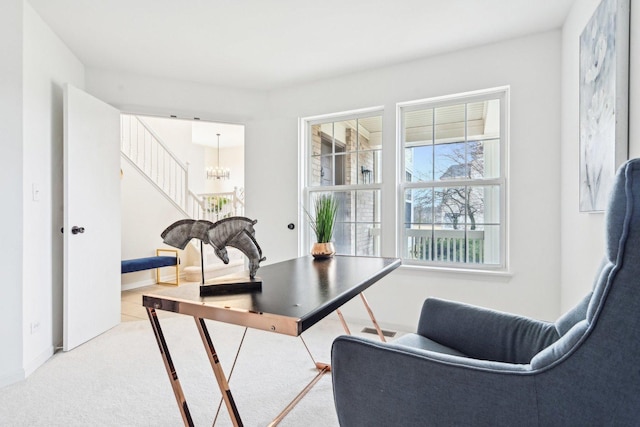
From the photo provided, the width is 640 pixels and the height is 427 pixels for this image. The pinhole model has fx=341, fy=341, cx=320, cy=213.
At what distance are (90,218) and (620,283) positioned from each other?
340 cm

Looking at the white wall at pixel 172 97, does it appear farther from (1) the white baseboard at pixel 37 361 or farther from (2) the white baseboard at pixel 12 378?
(2) the white baseboard at pixel 12 378

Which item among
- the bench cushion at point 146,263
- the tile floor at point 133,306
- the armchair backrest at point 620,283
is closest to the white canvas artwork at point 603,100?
the armchair backrest at point 620,283

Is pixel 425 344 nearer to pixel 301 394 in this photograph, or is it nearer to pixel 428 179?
pixel 301 394

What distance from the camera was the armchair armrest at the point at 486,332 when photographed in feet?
4.32

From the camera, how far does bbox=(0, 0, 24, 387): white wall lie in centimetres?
211

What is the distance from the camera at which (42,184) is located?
8.25ft

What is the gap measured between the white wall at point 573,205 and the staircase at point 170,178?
4767 mm

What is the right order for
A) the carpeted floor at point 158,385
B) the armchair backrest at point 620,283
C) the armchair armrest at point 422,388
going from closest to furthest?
the armchair backrest at point 620,283, the armchair armrest at point 422,388, the carpeted floor at point 158,385

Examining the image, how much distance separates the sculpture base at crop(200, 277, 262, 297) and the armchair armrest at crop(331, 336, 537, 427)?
0.50 metres

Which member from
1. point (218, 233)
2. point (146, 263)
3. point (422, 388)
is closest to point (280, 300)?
→ point (218, 233)

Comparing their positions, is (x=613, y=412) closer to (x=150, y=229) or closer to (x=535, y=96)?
(x=535, y=96)

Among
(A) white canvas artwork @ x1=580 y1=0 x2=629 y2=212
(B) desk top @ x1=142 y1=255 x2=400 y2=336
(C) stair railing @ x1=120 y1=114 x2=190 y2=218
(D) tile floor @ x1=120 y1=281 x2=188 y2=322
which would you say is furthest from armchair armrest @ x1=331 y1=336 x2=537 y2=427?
(C) stair railing @ x1=120 y1=114 x2=190 y2=218

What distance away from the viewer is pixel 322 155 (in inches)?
142

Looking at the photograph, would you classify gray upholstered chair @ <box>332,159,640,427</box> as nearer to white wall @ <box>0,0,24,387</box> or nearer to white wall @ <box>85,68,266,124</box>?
white wall @ <box>0,0,24,387</box>
